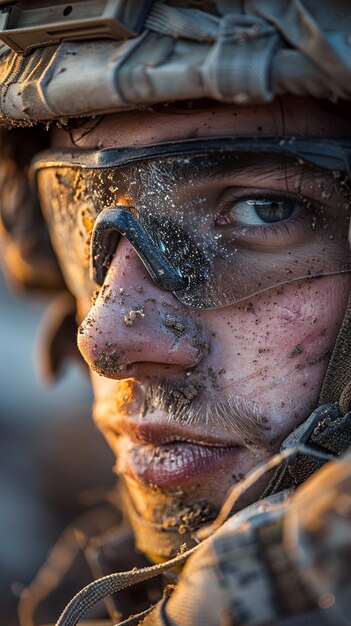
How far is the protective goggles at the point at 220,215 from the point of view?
129 centimetres

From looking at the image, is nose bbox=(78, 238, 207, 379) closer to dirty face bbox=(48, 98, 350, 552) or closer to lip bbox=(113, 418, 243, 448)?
dirty face bbox=(48, 98, 350, 552)

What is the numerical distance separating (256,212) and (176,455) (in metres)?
0.50

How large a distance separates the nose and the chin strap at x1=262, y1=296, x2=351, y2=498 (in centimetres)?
24

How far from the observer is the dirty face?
133cm

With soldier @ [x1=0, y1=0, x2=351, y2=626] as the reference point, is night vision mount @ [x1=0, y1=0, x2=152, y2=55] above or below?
above

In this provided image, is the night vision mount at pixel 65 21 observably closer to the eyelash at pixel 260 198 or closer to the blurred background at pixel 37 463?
the eyelash at pixel 260 198

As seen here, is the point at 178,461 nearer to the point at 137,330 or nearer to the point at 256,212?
the point at 137,330

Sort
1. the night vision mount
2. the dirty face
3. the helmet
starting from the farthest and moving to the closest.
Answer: the dirty face, the night vision mount, the helmet

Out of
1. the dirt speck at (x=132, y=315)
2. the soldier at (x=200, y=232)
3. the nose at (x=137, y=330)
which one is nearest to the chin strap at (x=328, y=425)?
the soldier at (x=200, y=232)

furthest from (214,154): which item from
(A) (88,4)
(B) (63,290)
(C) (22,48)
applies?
(B) (63,290)

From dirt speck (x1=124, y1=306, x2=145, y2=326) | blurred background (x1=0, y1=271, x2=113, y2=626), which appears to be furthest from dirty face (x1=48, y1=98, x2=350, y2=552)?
blurred background (x1=0, y1=271, x2=113, y2=626)

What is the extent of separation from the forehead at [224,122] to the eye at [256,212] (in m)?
0.14

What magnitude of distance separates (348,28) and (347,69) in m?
0.08

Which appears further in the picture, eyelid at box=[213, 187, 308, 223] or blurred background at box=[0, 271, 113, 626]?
blurred background at box=[0, 271, 113, 626]
